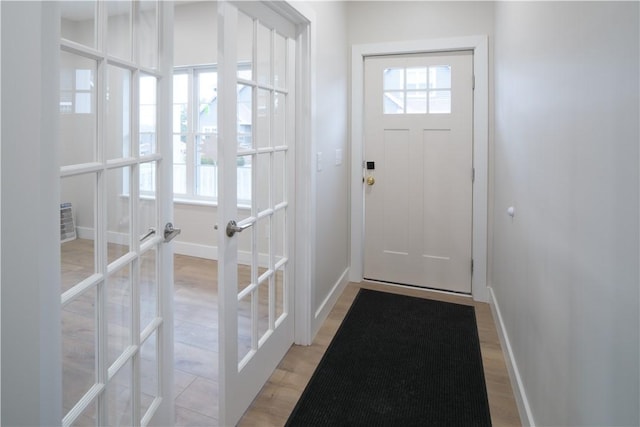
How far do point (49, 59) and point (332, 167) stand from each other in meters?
2.25

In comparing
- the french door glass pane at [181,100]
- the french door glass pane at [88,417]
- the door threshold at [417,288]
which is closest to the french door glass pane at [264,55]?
the french door glass pane at [88,417]

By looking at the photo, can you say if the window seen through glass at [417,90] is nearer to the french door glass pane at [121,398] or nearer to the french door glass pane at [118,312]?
the french door glass pane at [118,312]

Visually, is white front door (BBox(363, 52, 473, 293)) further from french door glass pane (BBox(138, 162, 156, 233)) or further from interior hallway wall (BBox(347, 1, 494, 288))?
french door glass pane (BBox(138, 162, 156, 233))

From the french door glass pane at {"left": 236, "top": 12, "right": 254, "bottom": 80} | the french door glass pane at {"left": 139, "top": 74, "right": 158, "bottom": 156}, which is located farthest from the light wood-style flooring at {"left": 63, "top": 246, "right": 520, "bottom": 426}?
the french door glass pane at {"left": 236, "top": 12, "right": 254, "bottom": 80}

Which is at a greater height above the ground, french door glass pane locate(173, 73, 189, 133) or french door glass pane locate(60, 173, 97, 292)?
french door glass pane locate(173, 73, 189, 133)

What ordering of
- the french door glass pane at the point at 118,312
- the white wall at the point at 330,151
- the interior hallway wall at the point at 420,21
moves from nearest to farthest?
the french door glass pane at the point at 118,312, the white wall at the point at 330,151, the interior hallway wall at the point at 420,21

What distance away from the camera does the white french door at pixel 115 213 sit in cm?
107

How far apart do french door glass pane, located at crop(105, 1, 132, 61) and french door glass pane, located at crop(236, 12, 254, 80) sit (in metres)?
0.49

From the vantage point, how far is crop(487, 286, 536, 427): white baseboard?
5.70 feet

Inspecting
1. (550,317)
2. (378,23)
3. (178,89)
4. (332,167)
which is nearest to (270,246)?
(332,167)

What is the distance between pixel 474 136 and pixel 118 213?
2.66m

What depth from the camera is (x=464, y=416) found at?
1.85 meters

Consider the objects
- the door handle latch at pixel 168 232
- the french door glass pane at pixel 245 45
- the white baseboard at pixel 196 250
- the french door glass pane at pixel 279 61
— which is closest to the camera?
the door handle latch at pixel 168 232

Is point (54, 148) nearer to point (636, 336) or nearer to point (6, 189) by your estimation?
point (6, 189)
